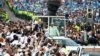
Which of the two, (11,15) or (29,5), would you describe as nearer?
(11,15)

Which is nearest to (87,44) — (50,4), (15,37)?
(15,37)

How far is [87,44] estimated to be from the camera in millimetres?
17625

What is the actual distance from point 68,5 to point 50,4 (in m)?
33.8

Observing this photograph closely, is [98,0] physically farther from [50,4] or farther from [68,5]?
[50,4]

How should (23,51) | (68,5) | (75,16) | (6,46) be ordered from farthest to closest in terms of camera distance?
(68,5) → (75,16) → (6,46) → (23,51)

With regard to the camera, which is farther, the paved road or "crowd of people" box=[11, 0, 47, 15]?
"crowd of people" box=[11, 0, 47, 15]

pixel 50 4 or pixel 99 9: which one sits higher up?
pixel 50 4

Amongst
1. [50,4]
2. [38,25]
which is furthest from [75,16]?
[50,4]

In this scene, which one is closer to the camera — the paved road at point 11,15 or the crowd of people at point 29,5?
the paved road at point 11,15

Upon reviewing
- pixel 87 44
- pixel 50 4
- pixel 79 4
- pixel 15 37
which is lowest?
pixel 79 4

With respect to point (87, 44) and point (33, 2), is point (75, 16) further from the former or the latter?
point (87, 44)

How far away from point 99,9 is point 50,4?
1170 inches

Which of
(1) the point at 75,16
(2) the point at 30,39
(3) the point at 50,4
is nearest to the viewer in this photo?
(3) the point at 50,4

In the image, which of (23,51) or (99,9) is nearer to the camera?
(23,51)
